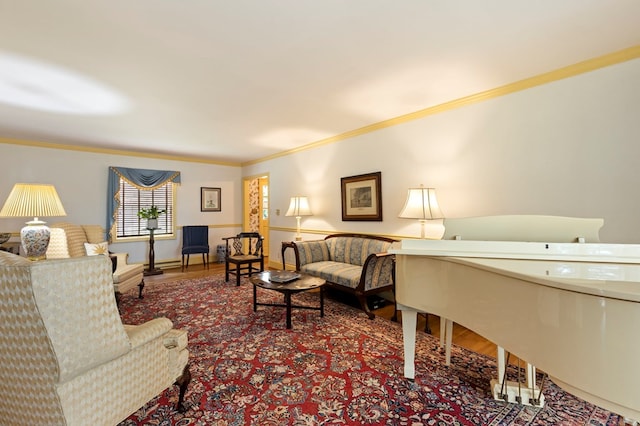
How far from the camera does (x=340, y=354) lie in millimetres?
2420

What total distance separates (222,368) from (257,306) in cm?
138

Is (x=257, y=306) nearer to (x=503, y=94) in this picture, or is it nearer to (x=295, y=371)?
(x=295, y=371)

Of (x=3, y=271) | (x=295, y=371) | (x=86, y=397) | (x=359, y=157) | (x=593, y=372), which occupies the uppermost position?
(x=359, y=157)

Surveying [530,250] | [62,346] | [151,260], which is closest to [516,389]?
[530,250]

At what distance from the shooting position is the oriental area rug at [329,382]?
169 cm

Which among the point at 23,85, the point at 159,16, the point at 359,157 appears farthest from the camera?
the point at 359,157

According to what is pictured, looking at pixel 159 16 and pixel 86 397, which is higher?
pixel 159 16

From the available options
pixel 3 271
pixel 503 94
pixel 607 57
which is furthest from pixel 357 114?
pixel 3 271

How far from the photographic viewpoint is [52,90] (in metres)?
2.88

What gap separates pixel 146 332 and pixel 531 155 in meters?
3.33

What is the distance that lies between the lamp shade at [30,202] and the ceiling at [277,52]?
1.00 metres

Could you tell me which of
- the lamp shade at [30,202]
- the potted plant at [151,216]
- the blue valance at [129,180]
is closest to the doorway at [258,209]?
the blue valance at [129,180]

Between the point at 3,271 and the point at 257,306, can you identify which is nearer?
the point at 3,271

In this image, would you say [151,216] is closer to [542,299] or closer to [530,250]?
[530,250]
